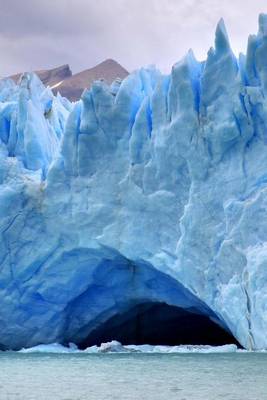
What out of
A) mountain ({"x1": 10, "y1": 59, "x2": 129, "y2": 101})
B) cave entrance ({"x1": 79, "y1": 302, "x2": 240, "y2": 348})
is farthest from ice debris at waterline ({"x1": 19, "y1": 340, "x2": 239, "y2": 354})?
mountain ({"x1": 10, "y1": 59, "x2": 129, "y2": 101})

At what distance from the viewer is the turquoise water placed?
10.5 metres

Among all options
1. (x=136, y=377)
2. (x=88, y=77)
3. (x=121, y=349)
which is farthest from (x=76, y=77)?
(x=136, y=377)

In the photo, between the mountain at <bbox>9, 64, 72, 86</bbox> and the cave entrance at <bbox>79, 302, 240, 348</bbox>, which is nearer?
the cave entrance at <bbox>79, 302, 240, 348</bbox>

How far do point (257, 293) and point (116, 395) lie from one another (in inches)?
209

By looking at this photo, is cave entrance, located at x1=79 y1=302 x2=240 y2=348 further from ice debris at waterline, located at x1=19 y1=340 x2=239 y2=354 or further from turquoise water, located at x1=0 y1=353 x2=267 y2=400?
turquoise water, located at x1=0 y1=353 x2=267 y2=400

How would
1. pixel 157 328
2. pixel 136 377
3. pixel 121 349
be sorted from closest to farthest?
pixel 136 377, pixel 121 349, pixel 157 328

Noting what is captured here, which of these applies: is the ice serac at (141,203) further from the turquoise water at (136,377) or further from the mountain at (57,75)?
the mountain at (57,75)

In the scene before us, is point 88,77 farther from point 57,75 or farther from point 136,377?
point 136,377

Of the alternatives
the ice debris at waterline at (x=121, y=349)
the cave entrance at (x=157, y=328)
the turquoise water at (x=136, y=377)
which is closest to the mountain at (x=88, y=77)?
the cave entrance at (x=157, y=328)

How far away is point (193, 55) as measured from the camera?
1781 centimetres

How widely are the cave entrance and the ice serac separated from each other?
255 millimetres

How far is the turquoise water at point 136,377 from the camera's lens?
10469 millimetres

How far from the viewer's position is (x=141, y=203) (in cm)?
1767

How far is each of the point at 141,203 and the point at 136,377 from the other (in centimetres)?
574
